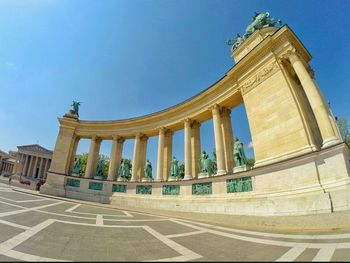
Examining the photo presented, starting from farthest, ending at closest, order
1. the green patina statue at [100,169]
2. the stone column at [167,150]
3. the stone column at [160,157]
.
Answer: the green patina statue at [100,169] < the stone column at [167,150] < the stone column at [160,157]

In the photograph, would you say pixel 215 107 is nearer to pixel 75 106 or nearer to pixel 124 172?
pixel 124 172

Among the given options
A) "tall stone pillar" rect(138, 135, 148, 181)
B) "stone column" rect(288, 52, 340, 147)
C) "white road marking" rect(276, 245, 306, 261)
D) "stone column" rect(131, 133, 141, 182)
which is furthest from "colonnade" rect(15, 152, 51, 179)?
"white road marking" rect(276, 245, 306, 261)

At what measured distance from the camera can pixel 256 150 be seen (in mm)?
16219

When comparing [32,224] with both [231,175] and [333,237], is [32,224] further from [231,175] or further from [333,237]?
[231,175]

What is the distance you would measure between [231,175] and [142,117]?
17690mm

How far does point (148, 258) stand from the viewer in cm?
475

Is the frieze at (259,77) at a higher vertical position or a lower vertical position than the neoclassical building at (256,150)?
higher

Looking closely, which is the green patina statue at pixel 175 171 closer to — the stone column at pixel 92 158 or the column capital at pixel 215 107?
the column capital at pixel 215 107

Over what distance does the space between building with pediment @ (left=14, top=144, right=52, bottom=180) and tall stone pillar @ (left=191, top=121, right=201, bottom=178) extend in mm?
85884

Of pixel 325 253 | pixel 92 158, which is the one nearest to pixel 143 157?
pixel 92 158

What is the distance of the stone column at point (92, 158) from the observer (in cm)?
3008

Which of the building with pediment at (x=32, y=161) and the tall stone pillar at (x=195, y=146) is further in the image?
the building with pediment at (x=32, y=161)

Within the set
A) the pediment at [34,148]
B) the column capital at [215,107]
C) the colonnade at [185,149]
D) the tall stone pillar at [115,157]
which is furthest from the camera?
the pediment at [34,148]

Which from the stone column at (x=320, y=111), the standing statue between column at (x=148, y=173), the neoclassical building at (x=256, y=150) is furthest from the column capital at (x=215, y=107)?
the standing statue between column at (x=148, y=173)
